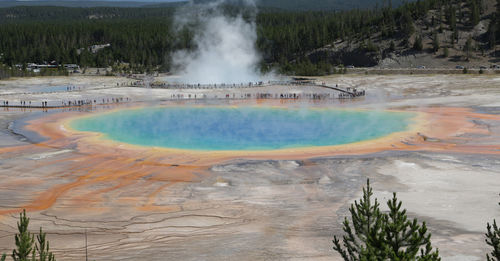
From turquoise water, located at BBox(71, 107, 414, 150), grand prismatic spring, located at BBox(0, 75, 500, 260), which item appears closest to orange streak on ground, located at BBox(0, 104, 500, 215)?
grand prismatic spring, located at BBox(0, 75, 500, 260)

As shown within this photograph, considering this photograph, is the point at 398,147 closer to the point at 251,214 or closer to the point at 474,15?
the point at 251,214

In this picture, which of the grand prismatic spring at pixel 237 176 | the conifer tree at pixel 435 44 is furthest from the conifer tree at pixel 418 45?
the grand prismatic spring at pixel 237 176

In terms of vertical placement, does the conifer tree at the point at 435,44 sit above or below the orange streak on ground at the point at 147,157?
above

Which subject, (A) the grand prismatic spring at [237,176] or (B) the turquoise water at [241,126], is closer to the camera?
(A) the grand prismatic spring at [237,176]

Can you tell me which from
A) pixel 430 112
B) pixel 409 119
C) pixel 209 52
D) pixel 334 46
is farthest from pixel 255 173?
pixel 334 46

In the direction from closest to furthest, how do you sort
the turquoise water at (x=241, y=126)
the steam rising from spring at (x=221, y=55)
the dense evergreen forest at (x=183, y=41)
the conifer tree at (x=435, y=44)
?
the turquoise water at (x=241, y=126) → the steam rising from spring at (x=221, y=55) → the conifer tree at (x=435, y=44) → the dense evergreen forest at (x=183, y=41)

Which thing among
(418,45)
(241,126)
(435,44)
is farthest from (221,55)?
(241,126)

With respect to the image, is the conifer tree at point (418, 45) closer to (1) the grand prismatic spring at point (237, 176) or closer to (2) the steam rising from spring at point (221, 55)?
(2) the steam rising from spring at point (221, 55)
